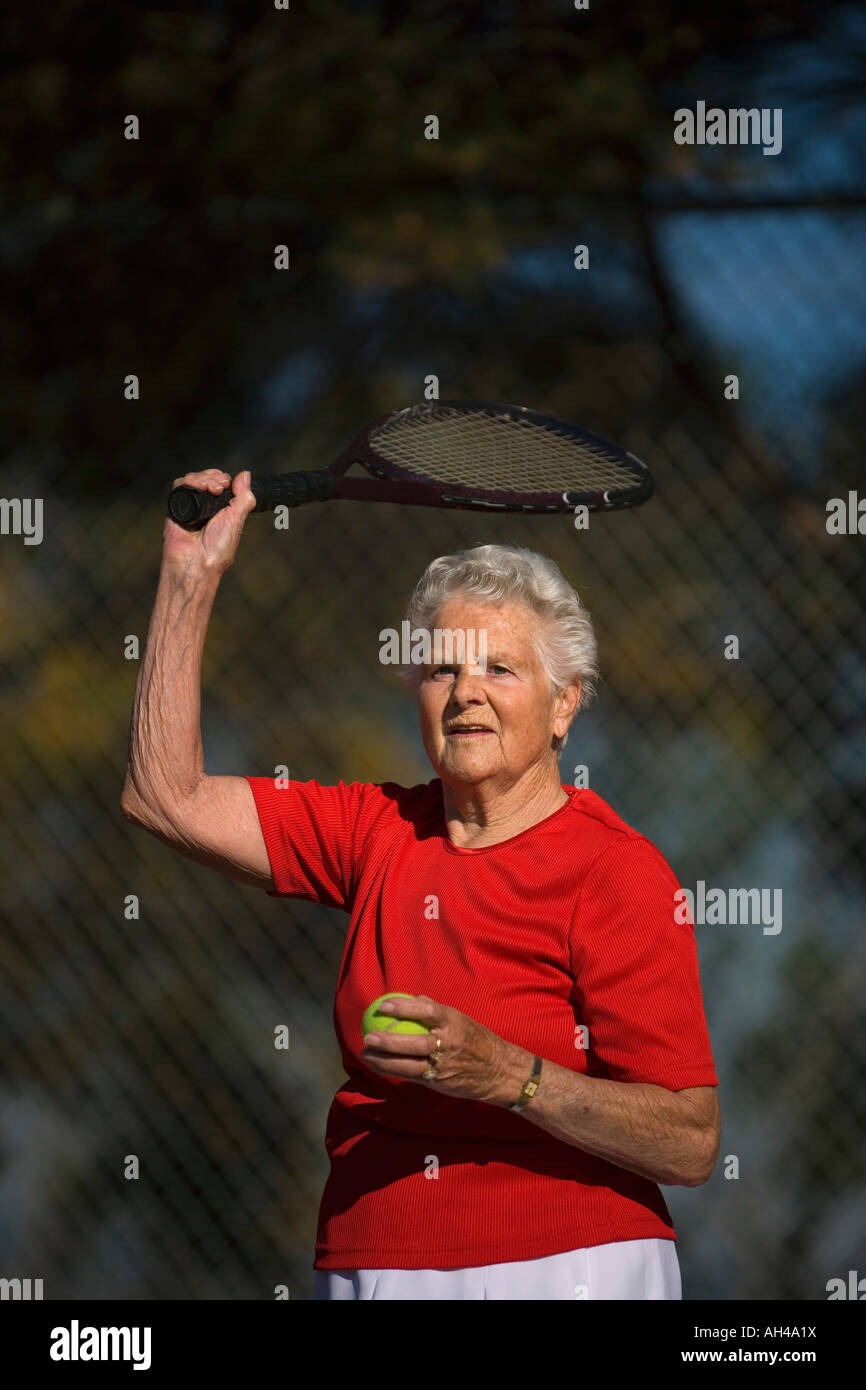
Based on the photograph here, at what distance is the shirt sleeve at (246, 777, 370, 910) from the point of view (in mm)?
1854

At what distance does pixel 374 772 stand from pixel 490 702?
168cm

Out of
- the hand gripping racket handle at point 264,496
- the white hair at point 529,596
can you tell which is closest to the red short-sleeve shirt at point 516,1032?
the white hair at point 529,596

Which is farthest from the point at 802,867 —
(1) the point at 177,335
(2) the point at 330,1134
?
(1) the point at 177,335

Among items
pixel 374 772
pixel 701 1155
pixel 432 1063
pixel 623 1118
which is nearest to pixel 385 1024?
pixel 432 1063

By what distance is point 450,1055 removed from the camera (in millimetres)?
1410

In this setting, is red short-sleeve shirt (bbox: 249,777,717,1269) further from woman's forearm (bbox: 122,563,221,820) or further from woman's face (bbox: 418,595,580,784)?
woman's forearm (bbox: 122,563,221,820)

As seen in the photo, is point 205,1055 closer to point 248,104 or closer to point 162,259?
point 162,259

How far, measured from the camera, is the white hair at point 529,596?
5.92ft

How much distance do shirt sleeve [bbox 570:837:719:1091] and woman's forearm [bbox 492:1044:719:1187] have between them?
0.07 feet

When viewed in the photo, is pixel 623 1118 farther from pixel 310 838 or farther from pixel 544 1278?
pixel 310 838

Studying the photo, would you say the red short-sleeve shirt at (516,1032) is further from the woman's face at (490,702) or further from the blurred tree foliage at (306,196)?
the blurred tree foliage at (306,196)

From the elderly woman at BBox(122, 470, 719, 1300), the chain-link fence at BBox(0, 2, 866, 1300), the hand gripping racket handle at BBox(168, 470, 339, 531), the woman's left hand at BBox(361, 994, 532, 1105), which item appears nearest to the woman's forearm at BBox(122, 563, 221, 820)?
the hand gripping racket handle at BBox(168, 470, 339, 531)

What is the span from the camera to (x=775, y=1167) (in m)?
3.05

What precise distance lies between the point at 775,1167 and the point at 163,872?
1.44m
